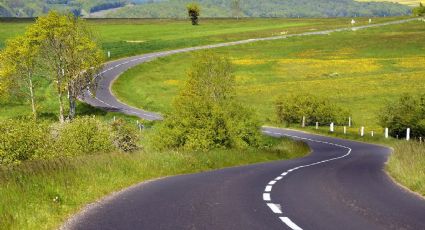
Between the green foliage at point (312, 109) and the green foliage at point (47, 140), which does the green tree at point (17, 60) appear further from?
the green foliage at point (47, 140)

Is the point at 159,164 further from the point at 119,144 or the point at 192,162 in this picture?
the point at 119,144

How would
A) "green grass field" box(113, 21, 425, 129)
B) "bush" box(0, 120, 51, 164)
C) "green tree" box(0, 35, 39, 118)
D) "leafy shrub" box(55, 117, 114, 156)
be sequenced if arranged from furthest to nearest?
"green grass field" box(113, 21, 425, 129), "green tree" box(0, 35, 39, 118), "leafy shrub" box(55, 117, 114, 156), "bush" box(0, 120, 51, 164)

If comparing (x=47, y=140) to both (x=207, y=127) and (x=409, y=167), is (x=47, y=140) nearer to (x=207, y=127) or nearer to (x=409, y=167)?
(x=207, y=127)

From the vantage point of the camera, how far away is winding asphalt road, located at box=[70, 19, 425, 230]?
1177 centimetres

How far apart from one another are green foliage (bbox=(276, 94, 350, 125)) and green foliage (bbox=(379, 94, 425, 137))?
9537mm

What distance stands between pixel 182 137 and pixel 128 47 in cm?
9882

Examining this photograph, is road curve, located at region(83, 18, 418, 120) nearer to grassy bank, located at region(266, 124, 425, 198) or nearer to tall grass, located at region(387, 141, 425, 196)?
grassy bank, located at region(266, 124, 425, 198)

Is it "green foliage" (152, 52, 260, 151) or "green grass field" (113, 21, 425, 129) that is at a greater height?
"green foliage" (152, 52, 260, 151)

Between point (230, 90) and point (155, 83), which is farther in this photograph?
point (155, 83)

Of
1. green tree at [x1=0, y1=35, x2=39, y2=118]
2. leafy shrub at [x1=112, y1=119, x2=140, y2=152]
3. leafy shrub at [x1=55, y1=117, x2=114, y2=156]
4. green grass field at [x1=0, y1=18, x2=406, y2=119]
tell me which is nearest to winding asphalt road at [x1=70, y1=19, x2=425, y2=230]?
leafy shrub at [x1=55, y1=117, x2=114, y2=156]

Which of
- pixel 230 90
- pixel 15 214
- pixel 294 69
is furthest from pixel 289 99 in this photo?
pixel 15 214

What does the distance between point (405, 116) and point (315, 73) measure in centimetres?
4589

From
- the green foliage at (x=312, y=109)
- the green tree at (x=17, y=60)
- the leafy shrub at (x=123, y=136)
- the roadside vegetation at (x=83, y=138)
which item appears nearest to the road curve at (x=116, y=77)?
the roadside vegetation at (x=83, y=138)

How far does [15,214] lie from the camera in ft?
38.5
